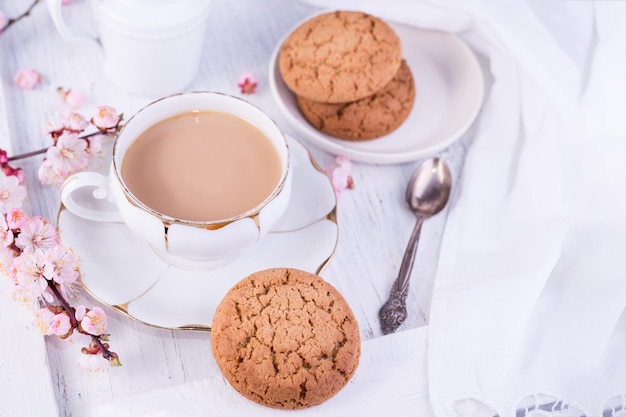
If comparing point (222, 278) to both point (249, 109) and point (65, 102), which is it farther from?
point (65, 102)

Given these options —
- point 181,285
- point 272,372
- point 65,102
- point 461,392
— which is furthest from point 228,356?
point 65,102

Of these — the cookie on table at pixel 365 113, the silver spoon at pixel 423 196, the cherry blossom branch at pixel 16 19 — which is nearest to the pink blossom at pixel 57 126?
the cherry blossom branch at pixel 16 19

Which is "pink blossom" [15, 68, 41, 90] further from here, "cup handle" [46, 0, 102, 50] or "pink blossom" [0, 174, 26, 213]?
"pink blossom" [0, 174, 26, 213]

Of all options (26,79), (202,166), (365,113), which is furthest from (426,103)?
(26,79)

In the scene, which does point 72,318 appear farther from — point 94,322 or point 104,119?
point 104,119

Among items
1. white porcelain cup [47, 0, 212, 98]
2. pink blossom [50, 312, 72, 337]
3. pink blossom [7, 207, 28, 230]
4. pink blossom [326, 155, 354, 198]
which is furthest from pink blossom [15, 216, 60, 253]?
pink blossom [326, 155, 354, 198]
